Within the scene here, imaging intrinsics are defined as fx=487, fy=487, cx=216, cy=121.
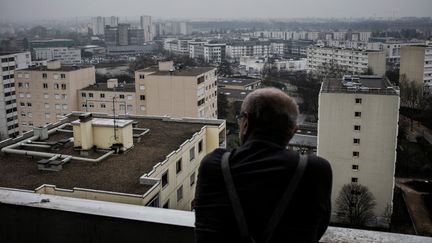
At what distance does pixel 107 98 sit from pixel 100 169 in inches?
572

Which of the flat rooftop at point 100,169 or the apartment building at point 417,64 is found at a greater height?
the flat rooftop at point 100,169

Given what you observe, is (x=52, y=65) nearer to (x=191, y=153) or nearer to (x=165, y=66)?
(x=165, y=66)

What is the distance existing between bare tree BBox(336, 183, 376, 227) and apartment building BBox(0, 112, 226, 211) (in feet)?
21.5

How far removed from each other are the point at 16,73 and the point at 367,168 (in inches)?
609

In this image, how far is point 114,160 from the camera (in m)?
6.58

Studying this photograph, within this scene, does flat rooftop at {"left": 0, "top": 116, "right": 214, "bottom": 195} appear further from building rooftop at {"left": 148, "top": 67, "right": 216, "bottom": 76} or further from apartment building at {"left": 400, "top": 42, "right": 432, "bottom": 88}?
apartment building at {"left": 400, "top": 42, "right": 432, "bottom": 88}

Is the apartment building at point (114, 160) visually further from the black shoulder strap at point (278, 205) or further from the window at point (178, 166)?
the black shoulder strap at point (278, 205)

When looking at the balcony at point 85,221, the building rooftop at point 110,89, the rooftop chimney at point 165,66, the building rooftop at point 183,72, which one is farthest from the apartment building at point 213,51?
the balcony at point 85,221

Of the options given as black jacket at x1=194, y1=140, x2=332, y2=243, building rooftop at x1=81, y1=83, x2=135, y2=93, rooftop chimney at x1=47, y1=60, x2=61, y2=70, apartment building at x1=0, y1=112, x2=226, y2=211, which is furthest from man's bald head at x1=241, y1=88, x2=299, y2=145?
rooftop chimney at x1=47, y1=60, x2=61, y2=70

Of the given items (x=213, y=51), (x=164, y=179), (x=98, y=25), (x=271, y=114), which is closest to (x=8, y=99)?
(x=164, y=179)

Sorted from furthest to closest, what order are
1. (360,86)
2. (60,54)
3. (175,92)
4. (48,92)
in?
(60,54) → (48,92) → (175,92) → (360,86)

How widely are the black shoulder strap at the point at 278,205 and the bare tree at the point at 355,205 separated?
13003 millimetres

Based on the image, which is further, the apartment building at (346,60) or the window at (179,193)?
the apartment building at (346,60)

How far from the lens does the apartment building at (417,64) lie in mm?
31734
